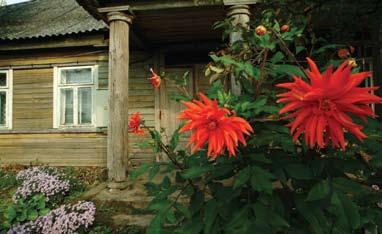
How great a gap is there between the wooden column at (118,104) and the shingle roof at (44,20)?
9.38 ft

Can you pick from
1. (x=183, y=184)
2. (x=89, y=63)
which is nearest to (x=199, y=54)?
(x=89, y=63)

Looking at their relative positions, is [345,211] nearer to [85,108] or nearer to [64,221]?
[64,221]

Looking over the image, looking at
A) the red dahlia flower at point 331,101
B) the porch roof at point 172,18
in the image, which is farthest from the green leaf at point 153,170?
the porch roof at point 172,18

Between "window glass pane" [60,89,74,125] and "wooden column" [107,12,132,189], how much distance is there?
12.6ft

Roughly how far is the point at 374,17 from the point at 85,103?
6944 millimetres

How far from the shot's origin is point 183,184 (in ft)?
5.12

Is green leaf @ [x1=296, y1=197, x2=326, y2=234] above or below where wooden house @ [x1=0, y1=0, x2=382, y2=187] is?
below

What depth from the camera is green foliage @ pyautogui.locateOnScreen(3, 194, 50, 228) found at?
170 inches

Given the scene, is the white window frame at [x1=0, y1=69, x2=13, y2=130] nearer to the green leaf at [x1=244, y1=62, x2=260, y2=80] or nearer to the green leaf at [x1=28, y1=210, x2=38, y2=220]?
the green leaf at [x1=28, y1=210, x2=38, y2=220]

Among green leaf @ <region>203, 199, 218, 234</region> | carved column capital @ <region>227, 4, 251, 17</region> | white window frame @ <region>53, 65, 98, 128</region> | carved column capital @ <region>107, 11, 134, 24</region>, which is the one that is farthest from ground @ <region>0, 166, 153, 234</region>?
carved column capital @ <region>227, 4, 251, 17</region>

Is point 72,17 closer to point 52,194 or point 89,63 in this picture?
point 89,63

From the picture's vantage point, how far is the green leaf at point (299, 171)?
3.74 ft

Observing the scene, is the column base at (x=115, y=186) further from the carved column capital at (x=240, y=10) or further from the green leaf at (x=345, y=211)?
the green leaf at (x=345, y=211)

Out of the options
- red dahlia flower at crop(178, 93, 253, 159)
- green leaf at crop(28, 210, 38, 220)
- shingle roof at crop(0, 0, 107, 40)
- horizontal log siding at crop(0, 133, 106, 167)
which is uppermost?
shingle roof at crop(0, 0, 107, 40)
